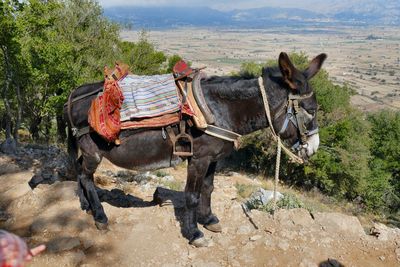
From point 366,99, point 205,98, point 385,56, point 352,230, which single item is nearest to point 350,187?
point 352,230

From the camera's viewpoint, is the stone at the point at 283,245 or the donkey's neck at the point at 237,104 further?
the stone at the point at 283,245

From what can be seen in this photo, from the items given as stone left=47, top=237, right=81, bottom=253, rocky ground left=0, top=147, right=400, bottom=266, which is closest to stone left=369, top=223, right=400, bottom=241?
rocky ground left=0, top=147, right=400, bottom=266

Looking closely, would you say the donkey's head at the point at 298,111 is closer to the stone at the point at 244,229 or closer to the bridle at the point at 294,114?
the bridle at the point at 294,114

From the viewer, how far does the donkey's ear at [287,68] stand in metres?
4.00

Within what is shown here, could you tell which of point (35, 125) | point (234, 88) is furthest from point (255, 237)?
point (35, 125)

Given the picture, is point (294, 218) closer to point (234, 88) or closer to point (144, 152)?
point (234, 88)

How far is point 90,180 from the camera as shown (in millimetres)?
5387

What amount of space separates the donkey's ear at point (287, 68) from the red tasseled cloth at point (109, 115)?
78.7 inches

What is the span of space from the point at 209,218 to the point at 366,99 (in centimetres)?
9068

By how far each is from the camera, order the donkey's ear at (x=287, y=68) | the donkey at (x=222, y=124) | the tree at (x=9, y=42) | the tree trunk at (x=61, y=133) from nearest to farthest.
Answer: the donkey's ear at (x=287, y=68) → the donkey at (x=222, y=124) → the tree at (x=9, y=42) → the tree trunk at (x=61, y=133)

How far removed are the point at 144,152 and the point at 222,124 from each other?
1.11 meters

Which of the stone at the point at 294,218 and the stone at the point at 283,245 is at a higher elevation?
the stone at the point at 294,218

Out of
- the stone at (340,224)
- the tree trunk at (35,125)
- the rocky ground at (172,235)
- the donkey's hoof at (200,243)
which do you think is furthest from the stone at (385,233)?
the tree trunk at (35,125)

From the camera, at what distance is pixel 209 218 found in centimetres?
557
